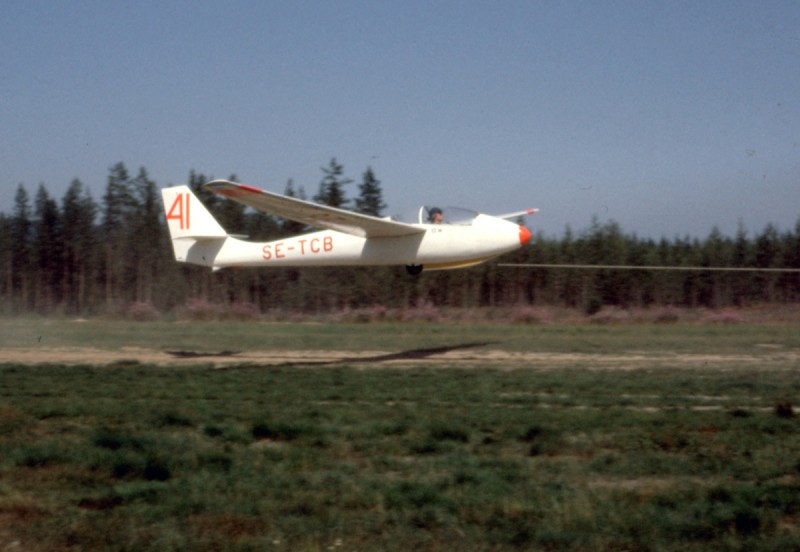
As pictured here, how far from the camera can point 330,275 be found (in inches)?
2571

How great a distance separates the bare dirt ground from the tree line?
104 feet

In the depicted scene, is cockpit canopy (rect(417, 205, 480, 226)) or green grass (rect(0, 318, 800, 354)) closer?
cockpit canopy (rect(417, 205, 480, 226))

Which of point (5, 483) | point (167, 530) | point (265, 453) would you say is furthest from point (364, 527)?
point (5, 483)

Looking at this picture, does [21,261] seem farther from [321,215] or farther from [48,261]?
[321,215]

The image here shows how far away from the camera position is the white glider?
21281mm

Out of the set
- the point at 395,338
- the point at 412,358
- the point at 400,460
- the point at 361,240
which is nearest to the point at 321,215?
the point at 361,240

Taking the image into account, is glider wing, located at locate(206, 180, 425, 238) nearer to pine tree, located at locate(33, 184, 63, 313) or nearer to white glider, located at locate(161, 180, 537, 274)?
white glider, located at locate(161, 180, 537, 274)

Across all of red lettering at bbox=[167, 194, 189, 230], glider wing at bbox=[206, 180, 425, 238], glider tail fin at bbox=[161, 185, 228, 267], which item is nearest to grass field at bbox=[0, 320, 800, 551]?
glider wing at bbox=[206, 180, 425, 238]

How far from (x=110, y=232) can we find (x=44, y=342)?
58812 mm

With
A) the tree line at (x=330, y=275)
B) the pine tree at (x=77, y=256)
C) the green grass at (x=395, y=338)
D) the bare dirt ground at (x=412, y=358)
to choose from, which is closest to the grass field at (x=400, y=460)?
the bare dirt ground at (x=412, y=358)

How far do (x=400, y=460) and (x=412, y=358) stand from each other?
516 inches

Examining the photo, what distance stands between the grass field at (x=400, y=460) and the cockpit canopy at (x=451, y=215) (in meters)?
4.92

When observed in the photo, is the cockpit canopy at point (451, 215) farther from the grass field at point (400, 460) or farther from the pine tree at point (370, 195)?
the pine tree at point (370, 195)

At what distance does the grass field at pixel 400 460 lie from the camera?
6555 millimetres
